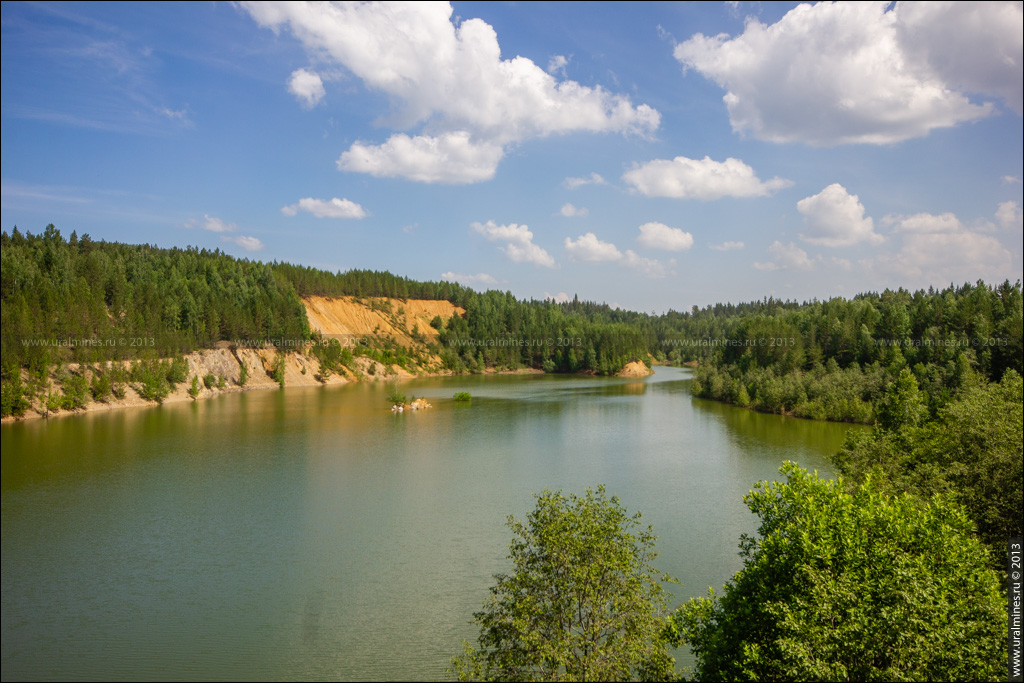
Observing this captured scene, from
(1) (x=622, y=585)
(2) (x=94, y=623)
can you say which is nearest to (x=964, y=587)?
(1) (x=622, y=585)

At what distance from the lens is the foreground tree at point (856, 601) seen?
350 inches

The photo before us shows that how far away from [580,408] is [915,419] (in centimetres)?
3881

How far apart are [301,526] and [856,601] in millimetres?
21286

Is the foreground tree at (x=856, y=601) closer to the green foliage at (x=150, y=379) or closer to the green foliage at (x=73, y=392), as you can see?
the green foliage at (x=73, y=392)

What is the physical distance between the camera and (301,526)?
2497 centimetres

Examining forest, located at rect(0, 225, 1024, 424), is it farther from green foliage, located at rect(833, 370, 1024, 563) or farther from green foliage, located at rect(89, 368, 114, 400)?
green foliage, located at rect(833, 370, 1024, 563)

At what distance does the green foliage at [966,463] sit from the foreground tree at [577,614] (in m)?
A: 7.45

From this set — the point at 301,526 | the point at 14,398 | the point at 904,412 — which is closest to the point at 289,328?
the point at 14,398

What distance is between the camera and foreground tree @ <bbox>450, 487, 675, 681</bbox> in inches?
434

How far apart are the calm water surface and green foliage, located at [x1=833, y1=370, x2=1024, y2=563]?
18.9 ft

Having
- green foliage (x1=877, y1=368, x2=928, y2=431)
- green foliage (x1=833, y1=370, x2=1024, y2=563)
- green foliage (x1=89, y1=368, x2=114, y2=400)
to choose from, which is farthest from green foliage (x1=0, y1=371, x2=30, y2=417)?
green foliage (x1=877, y1=368, x2=928, y2=431)

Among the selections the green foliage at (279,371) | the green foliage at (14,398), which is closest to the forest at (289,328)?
the green foliage at (14,398)

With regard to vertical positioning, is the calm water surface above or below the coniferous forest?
below

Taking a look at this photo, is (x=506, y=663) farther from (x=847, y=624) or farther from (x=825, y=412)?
(x=825, y=412)
